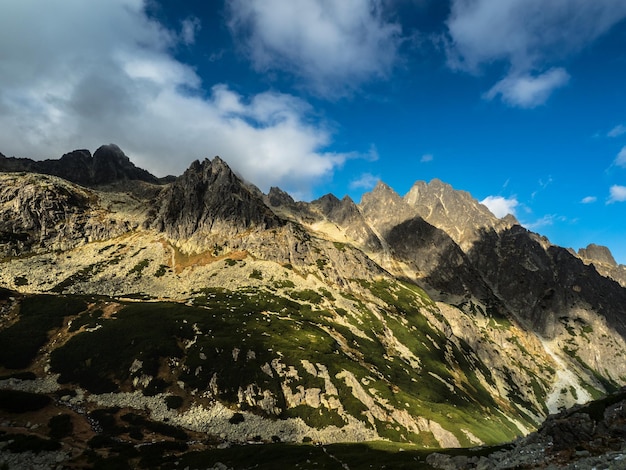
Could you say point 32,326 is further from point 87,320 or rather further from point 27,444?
point 27,444

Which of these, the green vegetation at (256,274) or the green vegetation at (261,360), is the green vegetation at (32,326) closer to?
the green vegetation at (261,360)

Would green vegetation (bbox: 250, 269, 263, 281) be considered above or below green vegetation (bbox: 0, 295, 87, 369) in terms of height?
above

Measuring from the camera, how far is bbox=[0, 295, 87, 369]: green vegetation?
300 feet

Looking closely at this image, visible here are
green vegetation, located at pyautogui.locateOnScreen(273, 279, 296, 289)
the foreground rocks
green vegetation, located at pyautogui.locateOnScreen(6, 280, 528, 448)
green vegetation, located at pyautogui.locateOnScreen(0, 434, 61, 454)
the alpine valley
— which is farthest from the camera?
green vegetation, located at pyautogui.locateOnScreen(273, 279, 296, 289)

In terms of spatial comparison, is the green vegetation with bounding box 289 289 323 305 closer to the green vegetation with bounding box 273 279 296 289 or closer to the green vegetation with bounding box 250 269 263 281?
the green vegetation with bounding box 273 279 296 289

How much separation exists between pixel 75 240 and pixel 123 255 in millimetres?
29599

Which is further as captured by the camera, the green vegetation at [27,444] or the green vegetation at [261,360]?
the green vegetation at [261,360]

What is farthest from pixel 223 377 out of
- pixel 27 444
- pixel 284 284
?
pixel 284 284

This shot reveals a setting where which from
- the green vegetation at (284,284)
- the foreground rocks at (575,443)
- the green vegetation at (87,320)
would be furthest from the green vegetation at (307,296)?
the foreground rocks at (575,443)

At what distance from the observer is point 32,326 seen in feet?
343

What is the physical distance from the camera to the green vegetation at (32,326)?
9156cm

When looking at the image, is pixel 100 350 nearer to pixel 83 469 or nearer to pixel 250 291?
pixel 83 469

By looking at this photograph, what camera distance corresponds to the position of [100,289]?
504ft

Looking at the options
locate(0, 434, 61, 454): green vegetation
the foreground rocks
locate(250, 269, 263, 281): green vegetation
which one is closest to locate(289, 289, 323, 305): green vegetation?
locate(250, 269, 263, 281): green vegetation
